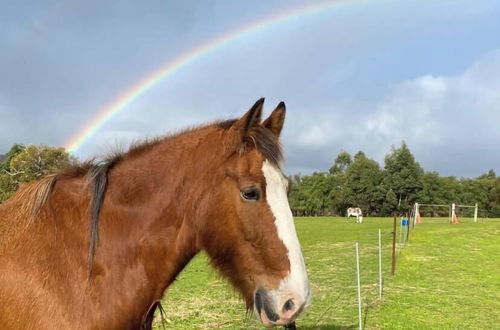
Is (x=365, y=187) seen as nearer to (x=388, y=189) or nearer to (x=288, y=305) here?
(x=388, y=189)

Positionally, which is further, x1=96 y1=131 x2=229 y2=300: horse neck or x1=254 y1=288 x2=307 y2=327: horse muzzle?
x1=96 y1=131 x2=229 y2=300: horse neck

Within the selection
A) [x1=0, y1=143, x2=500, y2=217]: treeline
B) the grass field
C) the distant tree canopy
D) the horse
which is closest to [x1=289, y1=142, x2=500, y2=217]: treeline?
[x1=0, y1=143, x2=500, y2=217]: treeline

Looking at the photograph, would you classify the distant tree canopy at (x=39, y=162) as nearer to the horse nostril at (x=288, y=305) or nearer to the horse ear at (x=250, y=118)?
the horse ear at (x=250, y=118)

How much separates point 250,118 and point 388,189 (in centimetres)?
9240

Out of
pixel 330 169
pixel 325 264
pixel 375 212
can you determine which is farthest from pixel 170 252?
pixel 330 169

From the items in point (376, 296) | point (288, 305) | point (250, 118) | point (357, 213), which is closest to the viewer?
point (288, 305)

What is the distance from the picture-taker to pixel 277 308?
2559 millimetres

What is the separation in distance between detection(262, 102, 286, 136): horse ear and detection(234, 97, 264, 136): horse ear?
20 cm

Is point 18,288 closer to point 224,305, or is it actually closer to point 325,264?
point 224,305

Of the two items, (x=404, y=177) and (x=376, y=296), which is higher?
(x=404, y=177)

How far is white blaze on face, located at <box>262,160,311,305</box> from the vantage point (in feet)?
8.39

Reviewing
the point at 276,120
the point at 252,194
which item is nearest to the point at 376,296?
the point at 276,120

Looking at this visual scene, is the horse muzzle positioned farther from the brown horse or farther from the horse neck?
the horse neck

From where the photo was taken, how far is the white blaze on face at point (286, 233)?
256 cm
